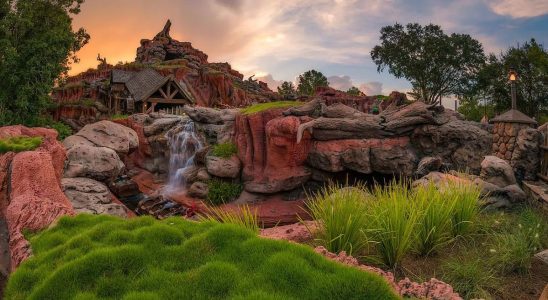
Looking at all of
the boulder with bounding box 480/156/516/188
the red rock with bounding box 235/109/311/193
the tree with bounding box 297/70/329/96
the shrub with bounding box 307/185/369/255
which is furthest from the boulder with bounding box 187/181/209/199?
the tree with bounding box 297/70/329/96

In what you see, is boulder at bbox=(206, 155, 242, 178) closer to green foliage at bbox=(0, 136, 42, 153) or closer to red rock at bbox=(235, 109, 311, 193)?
red rock at bbox=(235, 109, 311, 193)

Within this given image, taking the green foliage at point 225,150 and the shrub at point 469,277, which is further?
the green foliage at point 225,150

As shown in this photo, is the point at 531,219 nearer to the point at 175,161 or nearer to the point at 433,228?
the point at 433,228

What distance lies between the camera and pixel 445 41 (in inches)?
1480

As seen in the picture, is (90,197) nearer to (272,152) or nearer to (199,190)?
(199,190)

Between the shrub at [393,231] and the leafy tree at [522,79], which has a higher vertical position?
the leafy tree at [522,79]

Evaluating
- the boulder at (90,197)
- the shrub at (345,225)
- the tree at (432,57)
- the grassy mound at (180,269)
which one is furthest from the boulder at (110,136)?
the tree at (432,57)

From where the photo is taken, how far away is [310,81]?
61312 mm

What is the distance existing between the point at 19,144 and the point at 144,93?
28728 mm

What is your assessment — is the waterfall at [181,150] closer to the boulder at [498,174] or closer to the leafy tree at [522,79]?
the boulder at [498,174]

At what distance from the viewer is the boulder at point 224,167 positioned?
1808 centimetres

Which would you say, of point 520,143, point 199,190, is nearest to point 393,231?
point 520,143

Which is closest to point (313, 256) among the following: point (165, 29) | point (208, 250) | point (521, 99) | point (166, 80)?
point (208, 250)

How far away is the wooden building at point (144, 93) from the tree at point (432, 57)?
2104 centimetres
